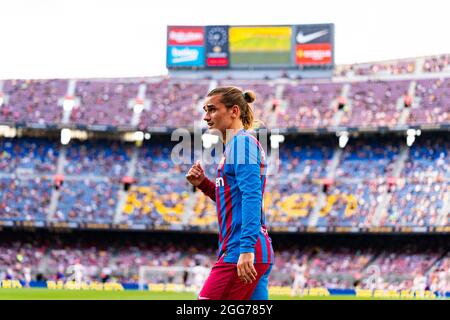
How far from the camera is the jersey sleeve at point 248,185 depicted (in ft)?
20.1

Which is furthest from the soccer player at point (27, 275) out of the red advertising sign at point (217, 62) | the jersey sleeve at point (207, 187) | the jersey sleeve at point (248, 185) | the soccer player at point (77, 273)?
the jersey sleeve at point (248, 185)

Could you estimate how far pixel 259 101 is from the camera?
6128 centimetres

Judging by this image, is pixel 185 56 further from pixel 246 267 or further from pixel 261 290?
pixel 246 267

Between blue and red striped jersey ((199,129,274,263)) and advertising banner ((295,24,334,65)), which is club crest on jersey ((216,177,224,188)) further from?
advertising banner ((295,24,334,65))

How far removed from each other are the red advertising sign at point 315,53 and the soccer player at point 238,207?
5763 cm

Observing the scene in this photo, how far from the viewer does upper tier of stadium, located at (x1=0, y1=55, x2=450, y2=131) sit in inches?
2259

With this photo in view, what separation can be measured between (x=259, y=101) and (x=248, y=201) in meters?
55.4

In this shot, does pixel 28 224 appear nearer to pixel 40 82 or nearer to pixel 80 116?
pixel 80 116

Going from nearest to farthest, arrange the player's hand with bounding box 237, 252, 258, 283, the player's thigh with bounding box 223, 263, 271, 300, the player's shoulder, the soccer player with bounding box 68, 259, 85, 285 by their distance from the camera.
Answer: the player's hand with bounding box 237, 252, 258, 283
the player's thigh with bounding box 223, 263, 271, 300
the player's shoulder
the soccer player with bounding box 68, 259, 85, 285

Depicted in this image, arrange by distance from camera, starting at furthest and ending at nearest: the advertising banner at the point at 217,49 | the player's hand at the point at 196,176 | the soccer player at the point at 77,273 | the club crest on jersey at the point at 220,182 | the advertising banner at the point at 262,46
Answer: the advertising banner at the point at 217,49 < the advertising banner at the point at 262,46 < the soccer player at the point at 77,273 < the player's hand at the point at 196,176 < the club crest on jersey at the point at 220,182

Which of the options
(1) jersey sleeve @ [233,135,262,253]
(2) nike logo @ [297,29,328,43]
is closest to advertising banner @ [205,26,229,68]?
(2) nike logo @ [297,29,328,43]

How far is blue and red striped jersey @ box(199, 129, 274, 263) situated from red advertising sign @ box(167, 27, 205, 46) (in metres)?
59.4

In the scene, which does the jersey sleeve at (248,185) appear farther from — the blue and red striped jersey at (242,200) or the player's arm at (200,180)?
the player's arm at (200,180)

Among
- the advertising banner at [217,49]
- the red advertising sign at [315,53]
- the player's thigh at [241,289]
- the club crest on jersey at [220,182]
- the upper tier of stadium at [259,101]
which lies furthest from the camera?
the advertising banner at [217,49]
